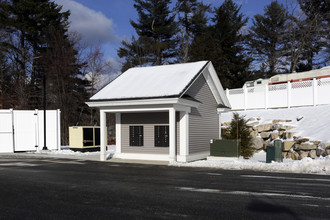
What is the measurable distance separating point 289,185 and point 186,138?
777 centimetres

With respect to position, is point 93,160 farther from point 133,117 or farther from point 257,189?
point 257,189

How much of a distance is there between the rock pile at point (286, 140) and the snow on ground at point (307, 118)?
0.41 metres

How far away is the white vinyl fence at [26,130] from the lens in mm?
23453

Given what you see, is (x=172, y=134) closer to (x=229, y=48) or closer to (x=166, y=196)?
(x=166, y=196)

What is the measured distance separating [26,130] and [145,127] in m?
11.2

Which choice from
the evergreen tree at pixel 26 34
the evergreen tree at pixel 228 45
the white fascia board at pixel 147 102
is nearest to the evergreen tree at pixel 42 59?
the evergreen tree at pixel 26 34

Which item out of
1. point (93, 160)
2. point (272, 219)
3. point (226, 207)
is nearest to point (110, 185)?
point (226, 207)

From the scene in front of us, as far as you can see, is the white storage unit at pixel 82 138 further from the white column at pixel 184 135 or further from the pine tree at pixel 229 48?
the pine tree at pixel 229 48

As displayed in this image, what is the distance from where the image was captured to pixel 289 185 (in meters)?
9.62

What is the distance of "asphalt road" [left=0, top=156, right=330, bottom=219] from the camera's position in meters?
6.42

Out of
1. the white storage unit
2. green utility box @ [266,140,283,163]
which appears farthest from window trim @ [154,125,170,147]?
the white storage unit

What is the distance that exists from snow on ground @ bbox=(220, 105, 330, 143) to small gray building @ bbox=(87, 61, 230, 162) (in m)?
5.06

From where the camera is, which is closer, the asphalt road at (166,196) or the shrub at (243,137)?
the asphalt road at (166,196)

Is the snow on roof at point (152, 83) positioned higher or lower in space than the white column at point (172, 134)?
higher
